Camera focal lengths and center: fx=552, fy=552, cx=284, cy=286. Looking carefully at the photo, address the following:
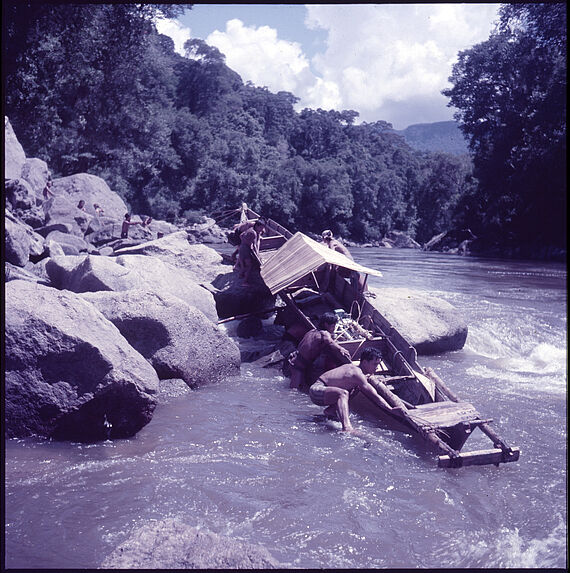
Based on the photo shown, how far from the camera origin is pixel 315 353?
290 inches

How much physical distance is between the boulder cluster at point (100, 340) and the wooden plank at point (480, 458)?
2816 millimetres

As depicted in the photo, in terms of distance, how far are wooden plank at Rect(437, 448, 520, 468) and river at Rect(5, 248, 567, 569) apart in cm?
15

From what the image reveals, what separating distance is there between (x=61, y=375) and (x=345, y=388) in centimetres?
310

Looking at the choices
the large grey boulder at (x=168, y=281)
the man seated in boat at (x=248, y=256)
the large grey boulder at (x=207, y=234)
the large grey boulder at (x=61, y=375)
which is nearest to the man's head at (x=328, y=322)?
the large grey boulder at (x=168, y=281)

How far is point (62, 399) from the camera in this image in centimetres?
499

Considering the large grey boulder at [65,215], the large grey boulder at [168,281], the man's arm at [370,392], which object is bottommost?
the man's arm at [370,392]

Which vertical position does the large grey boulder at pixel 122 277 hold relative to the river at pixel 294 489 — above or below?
above

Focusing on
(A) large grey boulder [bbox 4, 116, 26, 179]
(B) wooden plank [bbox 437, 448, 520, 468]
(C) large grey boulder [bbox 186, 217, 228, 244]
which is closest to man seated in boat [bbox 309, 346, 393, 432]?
(B) wooden plank [bbox 437, 448, 520, 468]

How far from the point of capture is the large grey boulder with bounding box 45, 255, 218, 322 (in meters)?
7.90

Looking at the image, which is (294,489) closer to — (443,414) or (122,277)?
(443,414)

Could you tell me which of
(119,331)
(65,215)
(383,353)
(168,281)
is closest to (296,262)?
(168,281)

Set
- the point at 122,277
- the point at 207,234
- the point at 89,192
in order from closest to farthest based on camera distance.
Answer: the point at 122,277, the point at 89,192, the point at 207,234

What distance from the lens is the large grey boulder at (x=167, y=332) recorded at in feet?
21.8

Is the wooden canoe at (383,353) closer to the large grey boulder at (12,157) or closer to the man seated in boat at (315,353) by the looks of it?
the man seated in boat at (315,353)
